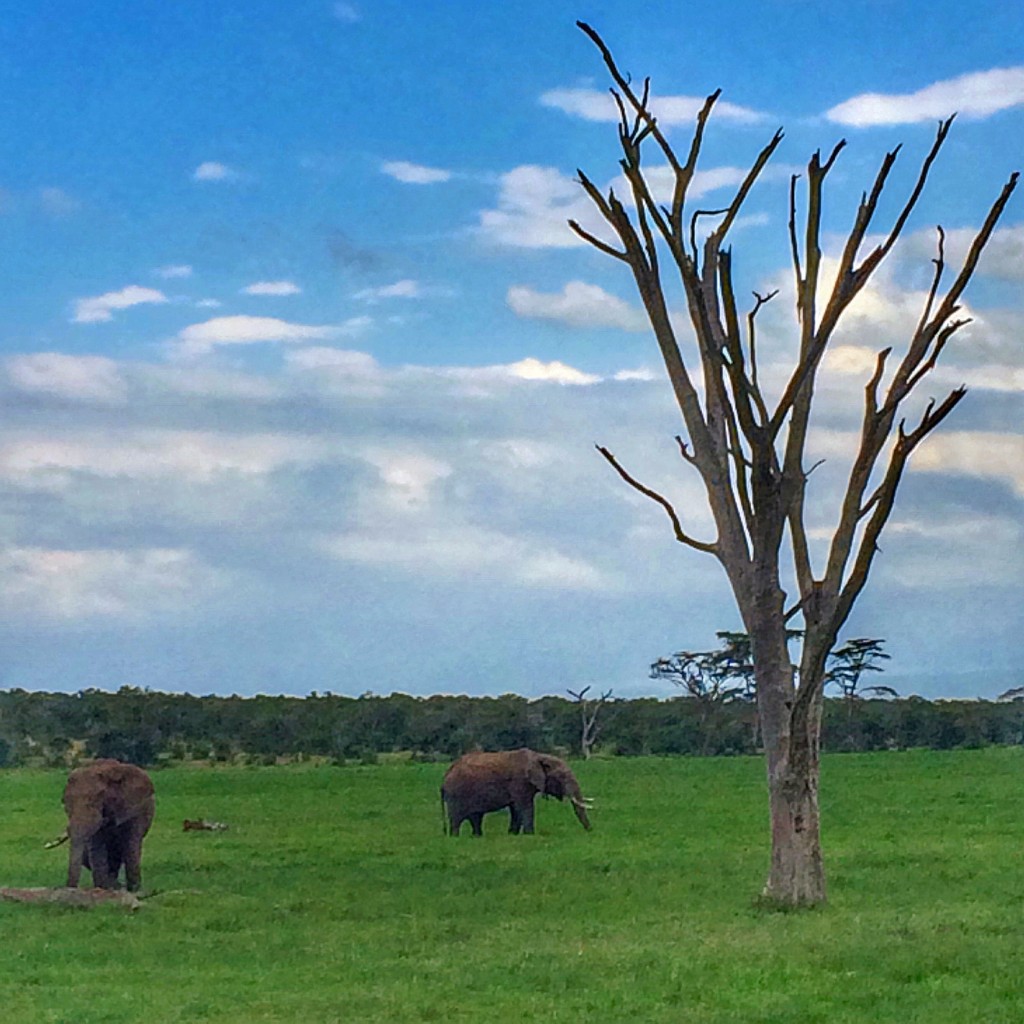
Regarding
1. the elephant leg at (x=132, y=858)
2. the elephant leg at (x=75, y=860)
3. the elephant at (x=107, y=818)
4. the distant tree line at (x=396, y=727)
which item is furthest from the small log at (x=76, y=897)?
the distant tree line at (x=396, y=727)

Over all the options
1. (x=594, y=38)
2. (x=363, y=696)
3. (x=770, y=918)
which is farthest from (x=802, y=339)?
(x=363, y=696)

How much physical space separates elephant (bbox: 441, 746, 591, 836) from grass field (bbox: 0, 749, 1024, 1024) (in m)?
0.61

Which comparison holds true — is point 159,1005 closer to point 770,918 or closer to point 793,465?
point 770,918

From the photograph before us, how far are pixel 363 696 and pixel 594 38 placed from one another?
214 ft

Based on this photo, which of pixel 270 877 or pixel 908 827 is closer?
pixel 270 877

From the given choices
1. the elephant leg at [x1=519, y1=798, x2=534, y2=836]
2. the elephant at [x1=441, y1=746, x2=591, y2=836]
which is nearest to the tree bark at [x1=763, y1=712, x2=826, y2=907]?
the elephant at [x1=441, y1=746, x2=591, y2=836]

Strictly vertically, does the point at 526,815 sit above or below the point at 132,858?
above

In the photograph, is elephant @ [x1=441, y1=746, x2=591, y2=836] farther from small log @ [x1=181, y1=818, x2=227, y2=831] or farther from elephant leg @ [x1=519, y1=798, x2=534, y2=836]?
small log @ [x1=181, y1=818, x2=227, y2=831]

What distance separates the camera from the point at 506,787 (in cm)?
2972

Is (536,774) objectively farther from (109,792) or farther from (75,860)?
(75,860)

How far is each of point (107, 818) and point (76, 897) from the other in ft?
5.53

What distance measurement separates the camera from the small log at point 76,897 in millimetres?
18516

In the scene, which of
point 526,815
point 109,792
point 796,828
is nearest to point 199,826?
point 526,815

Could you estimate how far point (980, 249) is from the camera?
61.1 feet
